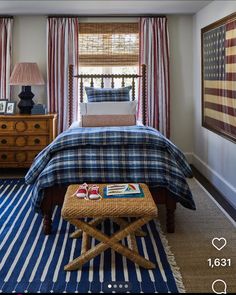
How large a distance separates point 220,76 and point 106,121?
54.8 inches

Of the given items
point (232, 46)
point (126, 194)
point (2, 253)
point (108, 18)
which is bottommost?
point (2, 253)

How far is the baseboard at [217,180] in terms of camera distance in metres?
4.21

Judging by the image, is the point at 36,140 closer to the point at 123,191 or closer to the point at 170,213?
the point at 170,213

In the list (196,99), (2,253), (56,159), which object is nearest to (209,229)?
(56,159)

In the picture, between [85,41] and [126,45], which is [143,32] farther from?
[85,41]

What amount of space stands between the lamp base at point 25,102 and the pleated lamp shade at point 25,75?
23cm

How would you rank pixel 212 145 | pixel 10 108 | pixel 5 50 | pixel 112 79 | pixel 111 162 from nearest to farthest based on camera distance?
pixel 111 162 < pixel 212 145 < pixel 10 108 < pixel 5 50 < pixel 112 79

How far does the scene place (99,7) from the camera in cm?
516

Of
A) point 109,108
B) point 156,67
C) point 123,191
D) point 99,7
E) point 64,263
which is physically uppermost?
point 99,7

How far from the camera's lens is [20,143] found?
5414 millimetres

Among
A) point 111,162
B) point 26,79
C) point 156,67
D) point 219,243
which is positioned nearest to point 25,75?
point 26,79

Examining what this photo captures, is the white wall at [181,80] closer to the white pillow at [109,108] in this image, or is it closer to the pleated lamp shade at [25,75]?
the white pillow at [109,108]

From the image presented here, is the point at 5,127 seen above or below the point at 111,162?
above

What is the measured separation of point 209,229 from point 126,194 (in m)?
0.99
